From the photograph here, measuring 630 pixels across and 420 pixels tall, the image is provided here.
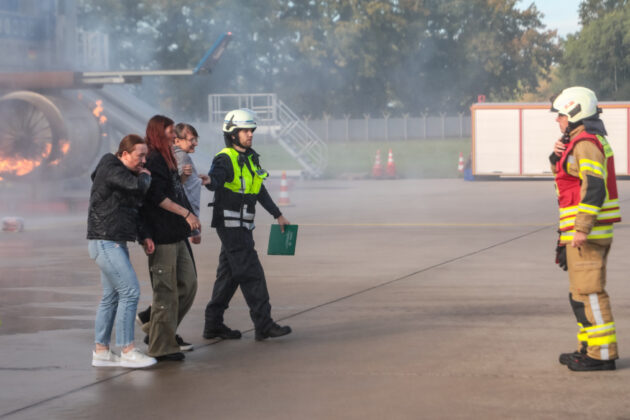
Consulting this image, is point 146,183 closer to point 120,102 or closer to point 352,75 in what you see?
point 120,102

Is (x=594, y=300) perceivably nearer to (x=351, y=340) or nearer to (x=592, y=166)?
(x=592, y=166)

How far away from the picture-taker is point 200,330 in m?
8.27

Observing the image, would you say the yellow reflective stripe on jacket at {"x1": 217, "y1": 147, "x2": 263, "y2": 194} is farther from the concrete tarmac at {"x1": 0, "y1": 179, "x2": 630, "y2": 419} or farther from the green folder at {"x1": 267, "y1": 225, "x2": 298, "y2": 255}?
the concrete tarmac at {"x1": 0, "y1": 179, "x2": 630, "y2": 419}

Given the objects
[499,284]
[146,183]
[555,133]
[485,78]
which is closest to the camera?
[146,183]

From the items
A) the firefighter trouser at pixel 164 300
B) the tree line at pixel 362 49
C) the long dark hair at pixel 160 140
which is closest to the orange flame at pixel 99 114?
the long dark hair at pixel 160 140

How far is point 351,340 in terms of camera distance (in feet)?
25.3

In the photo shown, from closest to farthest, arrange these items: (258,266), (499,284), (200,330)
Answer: (258,266), (200,330), (499,284)

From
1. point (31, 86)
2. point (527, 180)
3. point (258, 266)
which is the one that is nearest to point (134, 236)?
point (258, 266)

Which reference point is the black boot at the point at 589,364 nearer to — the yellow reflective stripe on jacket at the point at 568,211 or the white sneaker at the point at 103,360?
the yellow reflective stripe on jacket at the point at 568,211

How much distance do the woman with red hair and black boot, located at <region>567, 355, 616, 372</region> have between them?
102 inches

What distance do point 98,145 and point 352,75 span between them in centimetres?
4068

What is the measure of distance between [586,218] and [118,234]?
9.79 feet

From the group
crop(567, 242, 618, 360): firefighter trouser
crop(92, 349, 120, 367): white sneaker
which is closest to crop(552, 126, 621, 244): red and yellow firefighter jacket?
crop(567, 242, 618, 360): firefighter trouser

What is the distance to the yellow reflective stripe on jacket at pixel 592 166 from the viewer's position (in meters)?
6.45
